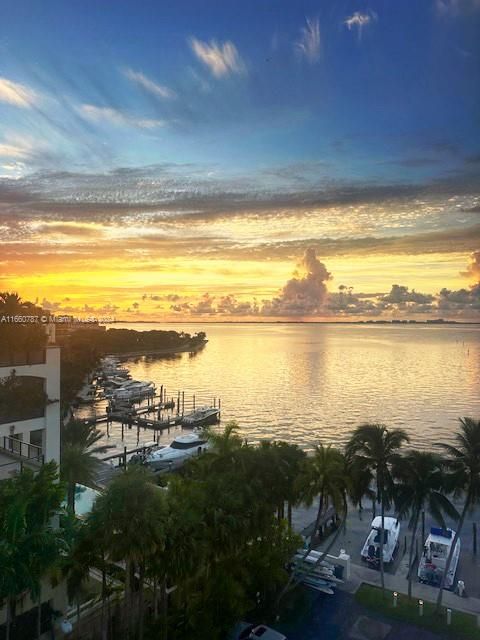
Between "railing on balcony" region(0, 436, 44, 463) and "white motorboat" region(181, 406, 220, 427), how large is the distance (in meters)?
64.5

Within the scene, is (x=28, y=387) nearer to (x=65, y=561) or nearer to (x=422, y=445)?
(x=65, y=561)

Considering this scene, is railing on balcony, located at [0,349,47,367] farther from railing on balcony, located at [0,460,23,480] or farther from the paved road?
the paved road

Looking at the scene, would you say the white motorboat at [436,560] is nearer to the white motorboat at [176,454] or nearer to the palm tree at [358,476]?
the palm tree at [358,476]

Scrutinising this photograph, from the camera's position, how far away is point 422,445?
69938 mm

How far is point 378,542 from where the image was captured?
3341 cm

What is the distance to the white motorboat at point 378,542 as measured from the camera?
3241cm

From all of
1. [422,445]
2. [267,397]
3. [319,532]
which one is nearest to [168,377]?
[267,397]

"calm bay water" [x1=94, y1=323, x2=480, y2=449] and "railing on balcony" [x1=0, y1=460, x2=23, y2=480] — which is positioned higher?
"railing on balcony" [x1=0, y1=460, x2=23, y2=480]

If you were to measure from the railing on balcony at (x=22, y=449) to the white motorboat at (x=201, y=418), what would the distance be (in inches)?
2539

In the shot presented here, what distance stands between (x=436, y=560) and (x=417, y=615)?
6996 mm

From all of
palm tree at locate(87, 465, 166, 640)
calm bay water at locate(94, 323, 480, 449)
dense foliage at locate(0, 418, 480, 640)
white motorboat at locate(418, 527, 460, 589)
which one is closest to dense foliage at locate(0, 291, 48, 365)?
dense foliage at locate(0, 418, 480, 640)

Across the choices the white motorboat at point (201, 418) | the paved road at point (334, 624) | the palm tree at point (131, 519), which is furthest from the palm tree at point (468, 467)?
the white motorboat at point (201, 418)

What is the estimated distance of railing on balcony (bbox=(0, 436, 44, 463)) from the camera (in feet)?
71.8

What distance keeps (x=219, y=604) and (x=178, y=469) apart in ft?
122
